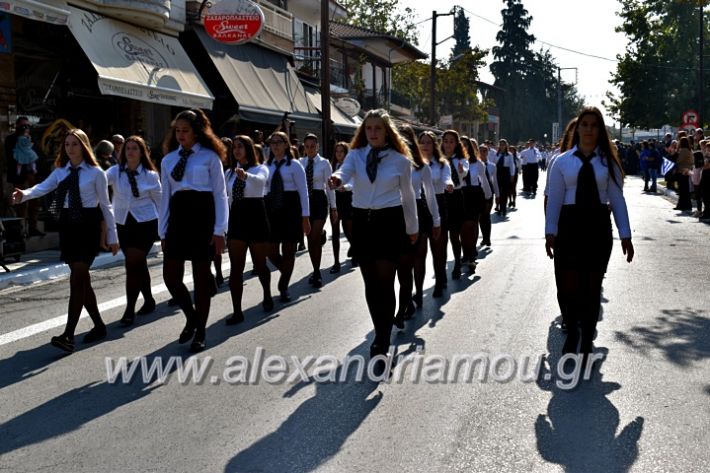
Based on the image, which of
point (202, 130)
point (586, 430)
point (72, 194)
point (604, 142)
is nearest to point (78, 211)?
point (72, 194)

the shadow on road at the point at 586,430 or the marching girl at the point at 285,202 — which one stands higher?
the marching girl at the point at 285,202

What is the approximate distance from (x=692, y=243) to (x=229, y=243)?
9.41 m

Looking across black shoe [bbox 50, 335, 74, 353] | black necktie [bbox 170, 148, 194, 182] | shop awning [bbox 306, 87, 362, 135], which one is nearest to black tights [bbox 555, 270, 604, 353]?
black necktie [bbox 170, 148, 194, 182]

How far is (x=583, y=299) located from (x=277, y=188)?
4.21 meters

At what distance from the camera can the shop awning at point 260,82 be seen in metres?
24.4

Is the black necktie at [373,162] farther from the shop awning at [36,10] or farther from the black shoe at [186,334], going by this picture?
the shop awning at [36,10]

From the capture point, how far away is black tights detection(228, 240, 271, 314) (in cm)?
851

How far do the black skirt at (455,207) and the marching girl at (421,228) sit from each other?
7.65ft

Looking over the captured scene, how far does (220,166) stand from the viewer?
23.3ft

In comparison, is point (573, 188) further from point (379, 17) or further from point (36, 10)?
point (379, 17)

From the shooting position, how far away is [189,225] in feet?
23.2

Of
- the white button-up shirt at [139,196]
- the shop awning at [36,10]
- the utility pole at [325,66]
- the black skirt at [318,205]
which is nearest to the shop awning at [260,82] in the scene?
the utility pole at [325,66]

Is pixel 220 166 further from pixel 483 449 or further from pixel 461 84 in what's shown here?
pixel 461 84

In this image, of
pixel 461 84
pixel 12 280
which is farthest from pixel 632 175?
pixel 12 280
